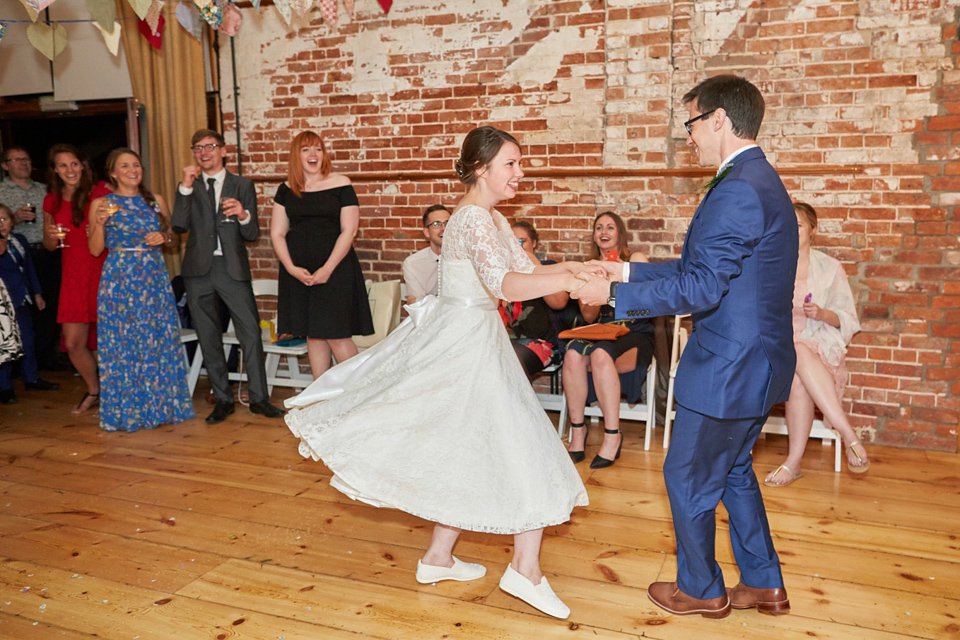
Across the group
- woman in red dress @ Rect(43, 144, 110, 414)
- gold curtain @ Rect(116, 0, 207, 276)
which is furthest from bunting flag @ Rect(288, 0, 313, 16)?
woman in red dress @ Rect(43, 144, 110, 414)

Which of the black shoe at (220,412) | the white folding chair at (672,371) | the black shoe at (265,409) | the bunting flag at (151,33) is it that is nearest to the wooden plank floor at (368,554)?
the white folding chair at (672,371)

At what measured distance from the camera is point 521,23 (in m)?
4.78

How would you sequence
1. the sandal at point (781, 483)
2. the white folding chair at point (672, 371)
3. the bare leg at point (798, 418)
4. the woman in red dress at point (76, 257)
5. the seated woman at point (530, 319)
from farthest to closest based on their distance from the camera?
the woman in red dress at point (76, 257) < the seated woman at point (530, 319) < the white folding chair at point (672, 371) < the bare leg at point (798, 418) < the sandal at point (781, 483)

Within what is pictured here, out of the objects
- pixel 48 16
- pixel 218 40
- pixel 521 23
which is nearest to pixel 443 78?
pixel 521 23

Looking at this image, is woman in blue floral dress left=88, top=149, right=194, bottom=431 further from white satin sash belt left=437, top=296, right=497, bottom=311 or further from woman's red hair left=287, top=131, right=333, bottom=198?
white satin sash belt left=437, top=296, right=497, bottom=311

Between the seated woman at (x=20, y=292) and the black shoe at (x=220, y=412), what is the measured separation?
59.8 inches

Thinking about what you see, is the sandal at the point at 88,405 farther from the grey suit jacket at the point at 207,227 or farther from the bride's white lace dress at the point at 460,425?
the bride's white lace dress at the point at 460,425

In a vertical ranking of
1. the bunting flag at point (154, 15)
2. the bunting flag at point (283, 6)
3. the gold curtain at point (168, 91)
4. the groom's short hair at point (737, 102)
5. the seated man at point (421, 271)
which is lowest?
the seated man at point (421, 271)

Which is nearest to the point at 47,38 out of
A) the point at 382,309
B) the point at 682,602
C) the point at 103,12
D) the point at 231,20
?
the point at 103,12

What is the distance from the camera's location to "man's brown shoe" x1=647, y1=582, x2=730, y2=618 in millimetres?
2418

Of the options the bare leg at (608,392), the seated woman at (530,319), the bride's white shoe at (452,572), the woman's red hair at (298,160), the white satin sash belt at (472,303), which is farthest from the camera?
the woman's red hair at (298,160)

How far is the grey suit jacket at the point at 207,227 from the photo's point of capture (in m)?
4.84

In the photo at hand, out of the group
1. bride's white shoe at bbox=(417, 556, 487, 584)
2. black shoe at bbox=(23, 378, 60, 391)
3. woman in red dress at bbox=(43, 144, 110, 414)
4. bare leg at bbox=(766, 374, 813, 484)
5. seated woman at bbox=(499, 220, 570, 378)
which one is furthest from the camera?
black shoe at bbox=(23, 378, 60, 391)

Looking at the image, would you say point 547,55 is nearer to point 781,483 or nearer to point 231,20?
point 231,20
